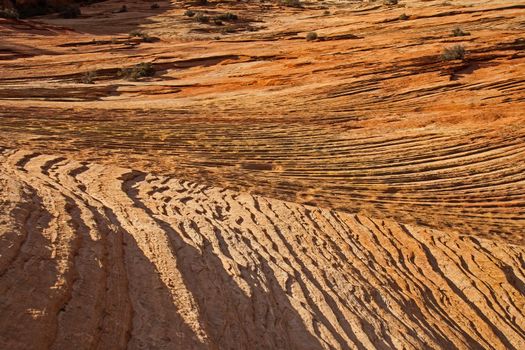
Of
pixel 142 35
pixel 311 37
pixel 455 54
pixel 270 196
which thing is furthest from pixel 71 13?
pixel 270 196

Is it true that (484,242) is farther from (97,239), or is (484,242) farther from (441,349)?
(97,239)

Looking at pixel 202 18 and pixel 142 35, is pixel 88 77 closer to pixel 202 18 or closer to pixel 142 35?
pixel 142 35

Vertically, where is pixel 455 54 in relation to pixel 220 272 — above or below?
above

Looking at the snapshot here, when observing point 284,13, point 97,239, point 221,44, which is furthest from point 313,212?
point 284,13

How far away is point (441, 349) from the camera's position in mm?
5410

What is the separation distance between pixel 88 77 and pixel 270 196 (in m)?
8.70

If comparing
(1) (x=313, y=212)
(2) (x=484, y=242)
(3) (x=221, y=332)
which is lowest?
(2) (x=484, y=242)

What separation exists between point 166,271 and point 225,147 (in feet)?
16.6

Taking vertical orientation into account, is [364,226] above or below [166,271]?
below

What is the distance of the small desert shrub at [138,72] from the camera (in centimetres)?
1513

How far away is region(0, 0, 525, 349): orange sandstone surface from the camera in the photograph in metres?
4.41

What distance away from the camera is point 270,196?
8.11 meters

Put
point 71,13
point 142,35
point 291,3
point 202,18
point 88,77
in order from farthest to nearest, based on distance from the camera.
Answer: point 291,3 < point 71,13 < point 202,18 < point 142,35 < point 88,77

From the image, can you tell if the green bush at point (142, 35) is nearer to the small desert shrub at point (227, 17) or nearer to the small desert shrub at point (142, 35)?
the small desert shrub at point (142, 35)
